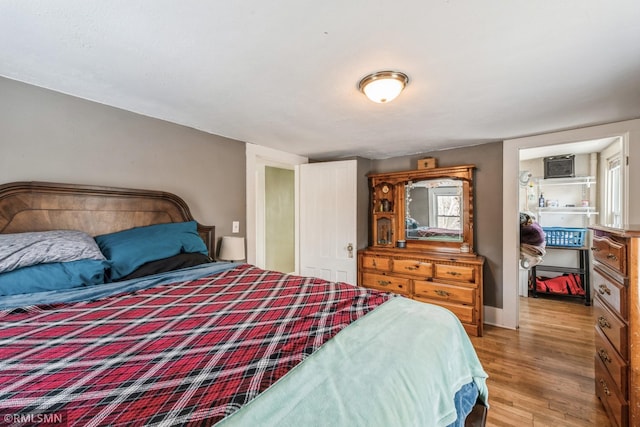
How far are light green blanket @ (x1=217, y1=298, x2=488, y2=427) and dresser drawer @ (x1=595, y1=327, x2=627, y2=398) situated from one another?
844 millimetres

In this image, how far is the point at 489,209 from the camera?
3.23 meters

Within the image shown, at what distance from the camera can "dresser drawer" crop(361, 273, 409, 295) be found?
329 cm

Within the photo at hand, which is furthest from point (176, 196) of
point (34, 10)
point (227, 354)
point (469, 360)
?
point (469, 360)

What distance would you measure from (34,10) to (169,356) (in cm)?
149

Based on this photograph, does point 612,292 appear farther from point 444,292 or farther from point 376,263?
point 376,263

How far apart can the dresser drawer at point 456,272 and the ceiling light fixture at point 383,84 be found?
2108mm

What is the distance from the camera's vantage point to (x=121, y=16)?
115 centimetres

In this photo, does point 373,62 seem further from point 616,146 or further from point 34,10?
point 616,146

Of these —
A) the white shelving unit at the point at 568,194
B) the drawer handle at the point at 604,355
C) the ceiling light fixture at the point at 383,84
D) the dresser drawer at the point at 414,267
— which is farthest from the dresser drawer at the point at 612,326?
the white shelving unit at the point at 568,194

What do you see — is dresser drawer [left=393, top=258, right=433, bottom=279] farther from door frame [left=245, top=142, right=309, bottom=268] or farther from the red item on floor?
the red item on floor

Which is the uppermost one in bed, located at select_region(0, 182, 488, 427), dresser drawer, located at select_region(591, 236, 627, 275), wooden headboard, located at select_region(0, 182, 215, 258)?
wooden headboard, located at select_region(0, 182, 215, 258)

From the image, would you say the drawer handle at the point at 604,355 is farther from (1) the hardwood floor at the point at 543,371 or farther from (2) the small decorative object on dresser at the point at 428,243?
(2) the small decorative object on dresser at the point at 428,243

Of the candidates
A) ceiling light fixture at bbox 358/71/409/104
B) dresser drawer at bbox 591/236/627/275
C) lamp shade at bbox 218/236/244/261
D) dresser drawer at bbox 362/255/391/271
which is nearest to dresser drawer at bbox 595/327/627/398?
dresser drawer at bbox 591/236/627/275

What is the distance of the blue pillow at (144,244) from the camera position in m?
1.80
